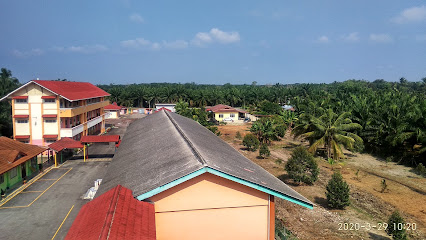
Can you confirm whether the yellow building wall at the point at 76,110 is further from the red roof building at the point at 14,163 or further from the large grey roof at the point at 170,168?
the large grey roof at the point at 170,168

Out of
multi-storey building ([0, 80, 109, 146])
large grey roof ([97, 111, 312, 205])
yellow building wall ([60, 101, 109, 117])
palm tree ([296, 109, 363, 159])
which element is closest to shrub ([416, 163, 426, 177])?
palm tree ([296, 109, 363, 159])

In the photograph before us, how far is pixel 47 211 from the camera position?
59.7ft

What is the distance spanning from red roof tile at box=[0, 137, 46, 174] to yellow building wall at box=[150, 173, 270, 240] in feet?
53.2

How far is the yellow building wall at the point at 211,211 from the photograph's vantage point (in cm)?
848

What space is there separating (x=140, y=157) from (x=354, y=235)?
10.6m

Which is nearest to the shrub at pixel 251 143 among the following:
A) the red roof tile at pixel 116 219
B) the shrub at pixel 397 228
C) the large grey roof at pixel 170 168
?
the large grey roof at pixel 170 168

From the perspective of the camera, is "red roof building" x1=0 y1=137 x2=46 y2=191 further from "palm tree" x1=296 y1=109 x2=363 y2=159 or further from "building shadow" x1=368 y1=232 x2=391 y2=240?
"palm tree" x1=296 y1=109 x2=363 y2=159

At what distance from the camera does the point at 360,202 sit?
19.4 m

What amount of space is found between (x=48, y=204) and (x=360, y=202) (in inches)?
782

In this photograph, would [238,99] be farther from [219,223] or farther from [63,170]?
[219,223]

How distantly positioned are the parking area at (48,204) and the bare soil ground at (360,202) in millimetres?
12020

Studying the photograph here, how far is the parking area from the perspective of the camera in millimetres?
15727

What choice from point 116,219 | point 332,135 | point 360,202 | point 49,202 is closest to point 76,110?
point 49,202

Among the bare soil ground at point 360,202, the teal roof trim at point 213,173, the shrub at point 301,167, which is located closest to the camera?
the teal roof trim at point 213,173
